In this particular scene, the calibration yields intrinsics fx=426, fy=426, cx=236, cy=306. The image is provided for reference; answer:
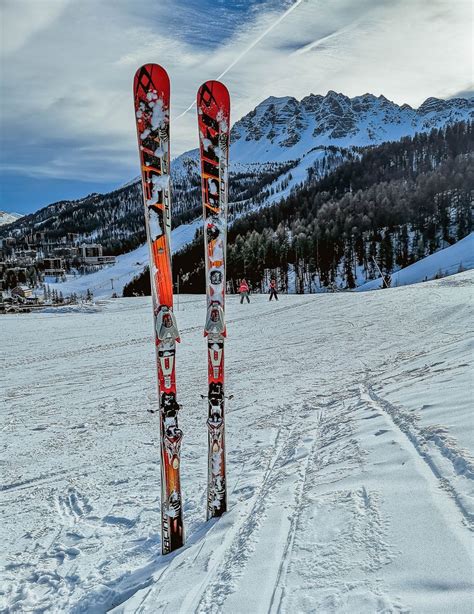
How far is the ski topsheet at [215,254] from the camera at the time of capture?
153 inches

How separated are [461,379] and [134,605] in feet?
15.1

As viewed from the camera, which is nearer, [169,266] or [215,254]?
[169,266]

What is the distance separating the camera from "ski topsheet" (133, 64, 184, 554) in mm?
3598

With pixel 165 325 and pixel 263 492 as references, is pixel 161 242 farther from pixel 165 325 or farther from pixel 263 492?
pixel 263 492

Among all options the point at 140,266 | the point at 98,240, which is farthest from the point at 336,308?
the point at 98,240

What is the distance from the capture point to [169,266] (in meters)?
3.64

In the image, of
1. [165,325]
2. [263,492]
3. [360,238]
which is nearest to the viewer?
[165,325]

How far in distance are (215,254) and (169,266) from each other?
19.8 inches

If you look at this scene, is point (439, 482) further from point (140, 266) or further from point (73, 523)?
point (140, 266)

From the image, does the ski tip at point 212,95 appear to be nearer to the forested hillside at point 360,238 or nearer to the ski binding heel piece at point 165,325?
the ski binding heel piece at point 165,325

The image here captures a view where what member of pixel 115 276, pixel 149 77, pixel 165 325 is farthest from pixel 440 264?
pixel 115 276

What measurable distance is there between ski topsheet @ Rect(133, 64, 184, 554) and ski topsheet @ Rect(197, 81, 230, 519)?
0.38 metres

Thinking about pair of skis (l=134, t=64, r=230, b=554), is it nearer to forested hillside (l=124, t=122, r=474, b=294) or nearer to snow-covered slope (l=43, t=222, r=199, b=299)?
forested hillside (l=124, t=122, r=474, b=294)

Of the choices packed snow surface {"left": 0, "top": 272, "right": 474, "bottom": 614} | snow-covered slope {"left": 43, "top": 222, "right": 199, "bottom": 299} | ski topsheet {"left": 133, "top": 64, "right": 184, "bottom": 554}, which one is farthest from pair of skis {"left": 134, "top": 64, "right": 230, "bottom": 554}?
snow-covered slope {"left": 43, "top": 222, "right": 199, "bottom": 299}
